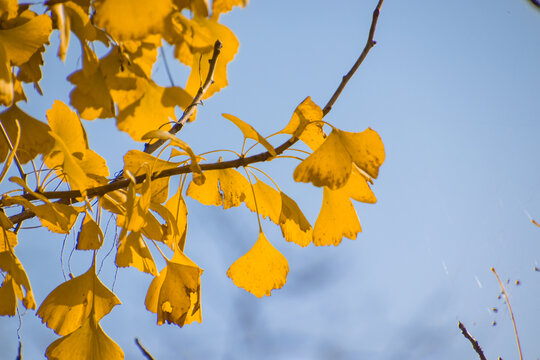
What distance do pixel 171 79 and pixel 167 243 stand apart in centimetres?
19

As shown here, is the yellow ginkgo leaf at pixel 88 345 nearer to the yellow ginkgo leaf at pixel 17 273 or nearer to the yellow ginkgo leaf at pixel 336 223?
the yellow ginkgo leaf at pixel 17 273

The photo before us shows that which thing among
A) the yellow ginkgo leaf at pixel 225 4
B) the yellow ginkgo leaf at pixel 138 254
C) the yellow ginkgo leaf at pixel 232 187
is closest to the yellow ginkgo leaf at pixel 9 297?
the yellow ginkgo leaf at pixel 138 254

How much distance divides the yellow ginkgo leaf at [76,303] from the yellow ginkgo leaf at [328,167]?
0.23 metres

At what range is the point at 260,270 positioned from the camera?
1.72 ft

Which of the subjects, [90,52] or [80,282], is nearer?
[90,52]

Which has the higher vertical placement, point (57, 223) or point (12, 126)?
point (12, 126)

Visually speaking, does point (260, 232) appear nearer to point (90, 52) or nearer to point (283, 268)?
point (283, 268)

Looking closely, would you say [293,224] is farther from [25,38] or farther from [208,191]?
[25,38]

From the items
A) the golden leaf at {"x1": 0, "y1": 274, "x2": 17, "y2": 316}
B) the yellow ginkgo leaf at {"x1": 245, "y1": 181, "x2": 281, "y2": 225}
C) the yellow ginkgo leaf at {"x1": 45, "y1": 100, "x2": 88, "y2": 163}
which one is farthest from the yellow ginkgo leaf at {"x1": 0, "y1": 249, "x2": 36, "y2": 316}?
the yellow ginkgo leaf at {"x1": 245, "y1": 181, "x2": 281, "y2": 225}

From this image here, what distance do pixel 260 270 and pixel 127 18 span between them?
11.7 inches

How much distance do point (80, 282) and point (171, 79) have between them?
0.24 m

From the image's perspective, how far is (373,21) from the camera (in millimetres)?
435

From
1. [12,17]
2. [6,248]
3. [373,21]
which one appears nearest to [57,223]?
[6,248]

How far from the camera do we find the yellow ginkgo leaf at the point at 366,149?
1.28ft
